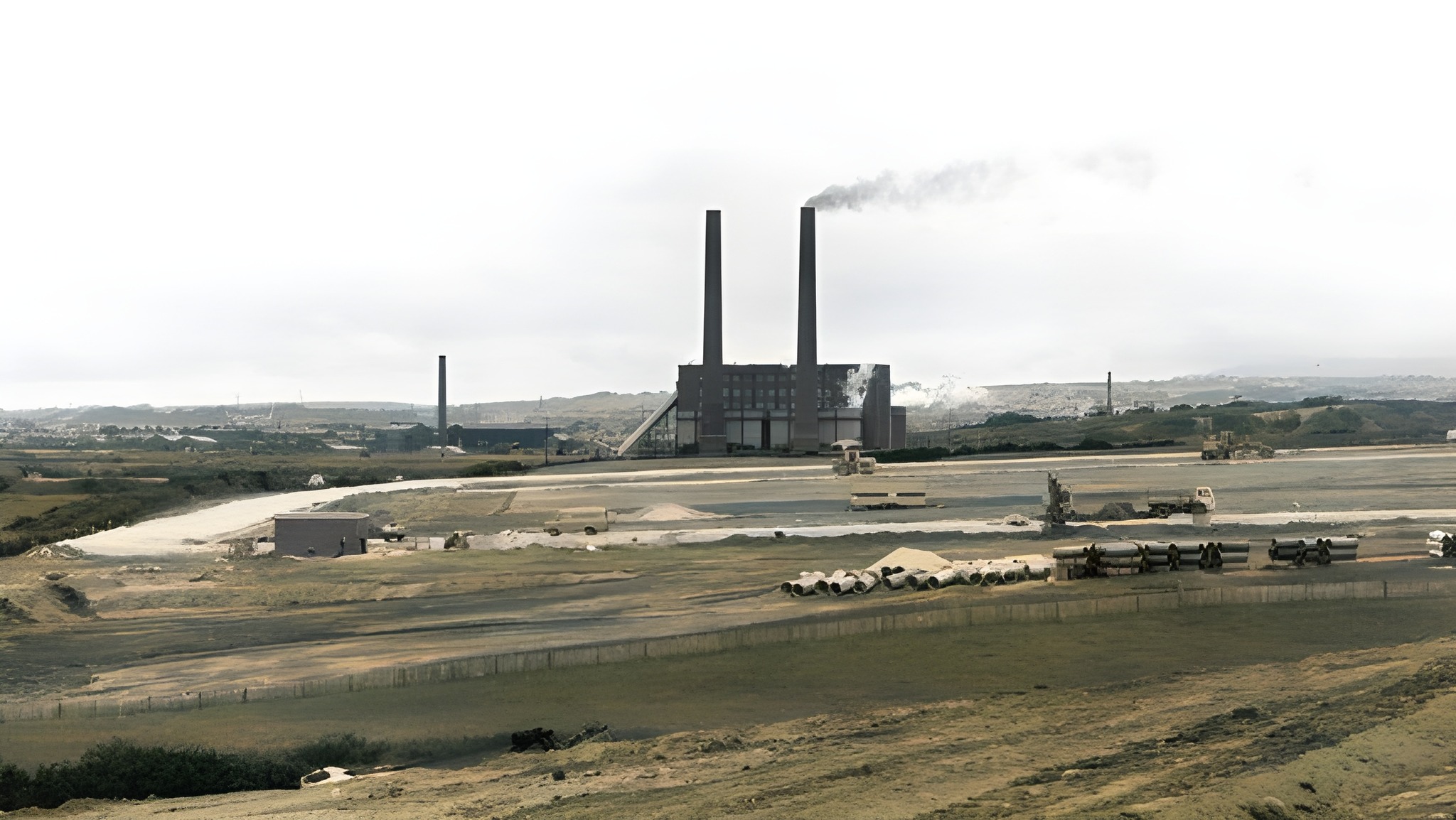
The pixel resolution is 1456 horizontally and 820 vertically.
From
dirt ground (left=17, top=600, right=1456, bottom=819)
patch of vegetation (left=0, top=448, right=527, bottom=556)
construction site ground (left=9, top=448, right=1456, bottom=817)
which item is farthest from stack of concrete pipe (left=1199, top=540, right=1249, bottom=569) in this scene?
patch of vegetation (left=0, top=448, right=527, bottom=556)

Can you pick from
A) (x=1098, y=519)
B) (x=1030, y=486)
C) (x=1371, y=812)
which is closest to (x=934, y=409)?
(x=1030, y=486)

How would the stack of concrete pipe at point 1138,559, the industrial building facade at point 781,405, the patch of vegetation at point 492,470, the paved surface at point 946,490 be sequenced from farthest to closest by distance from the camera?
1. the industrial building facade at point 781,405
2. the patch of vegetation at point 492,470
3. the paved surface at point 946,490
4. the stack of concrete pipe at point 1138,559

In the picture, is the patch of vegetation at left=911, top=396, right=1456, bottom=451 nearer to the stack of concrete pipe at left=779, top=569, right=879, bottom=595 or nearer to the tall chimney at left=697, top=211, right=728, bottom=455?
the tall chimney at left=697, top=211, right=728, bottom=455

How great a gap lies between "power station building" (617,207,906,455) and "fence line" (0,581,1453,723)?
73880 millimetres

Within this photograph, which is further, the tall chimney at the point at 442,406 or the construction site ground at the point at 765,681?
the tall chimney at the point at 442,406

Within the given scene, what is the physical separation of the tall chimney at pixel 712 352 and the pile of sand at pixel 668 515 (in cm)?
4902

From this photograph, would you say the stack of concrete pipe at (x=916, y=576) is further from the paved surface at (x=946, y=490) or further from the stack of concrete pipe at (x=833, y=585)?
the paved surface at (x=946, y=490)

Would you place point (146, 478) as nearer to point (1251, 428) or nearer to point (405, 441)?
point (405, 441)

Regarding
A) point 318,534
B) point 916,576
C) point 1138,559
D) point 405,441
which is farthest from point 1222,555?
point 405,441

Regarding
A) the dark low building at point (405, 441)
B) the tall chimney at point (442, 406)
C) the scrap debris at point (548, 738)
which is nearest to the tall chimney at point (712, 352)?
the tall chimney at point (442, 406)

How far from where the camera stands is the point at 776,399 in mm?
112312

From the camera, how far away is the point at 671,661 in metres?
23.2

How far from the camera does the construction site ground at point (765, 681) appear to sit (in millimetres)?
15094

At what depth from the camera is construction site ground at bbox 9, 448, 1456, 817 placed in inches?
594
